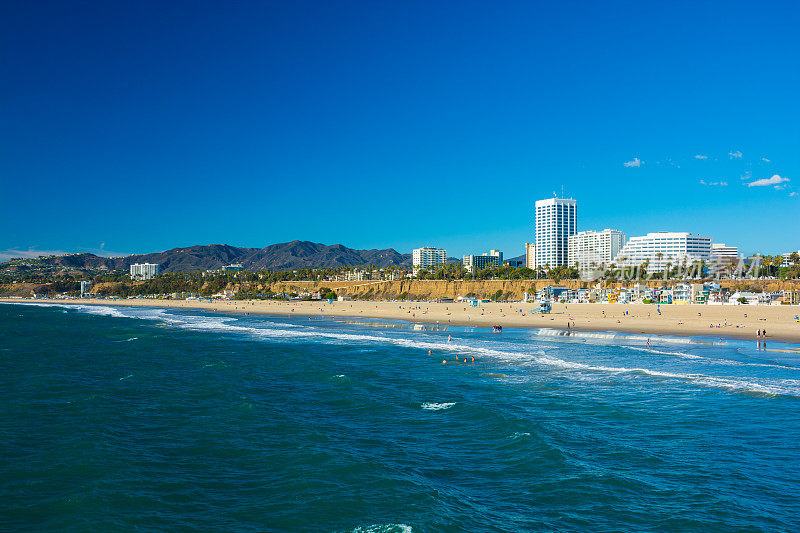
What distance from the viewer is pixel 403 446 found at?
18.4 metres

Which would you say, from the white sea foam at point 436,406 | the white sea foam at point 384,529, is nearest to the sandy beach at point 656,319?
the white sea foam at point 436,406

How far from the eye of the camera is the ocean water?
13.2 metres

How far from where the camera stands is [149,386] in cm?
2922

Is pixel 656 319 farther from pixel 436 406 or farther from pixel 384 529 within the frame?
pixel 384 529

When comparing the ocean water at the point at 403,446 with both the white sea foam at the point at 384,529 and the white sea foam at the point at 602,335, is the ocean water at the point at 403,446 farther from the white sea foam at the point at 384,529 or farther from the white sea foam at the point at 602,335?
the white sea foam at the point at 602,335

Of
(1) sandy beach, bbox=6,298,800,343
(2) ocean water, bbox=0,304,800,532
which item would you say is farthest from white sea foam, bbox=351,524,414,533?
(1) sandy beach, bbox=6,298,800,343

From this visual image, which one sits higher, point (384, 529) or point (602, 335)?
point (602, 335)

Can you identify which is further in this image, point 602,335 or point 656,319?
point 656,319

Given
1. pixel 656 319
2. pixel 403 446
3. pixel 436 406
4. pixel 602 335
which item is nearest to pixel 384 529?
pixel 403 446

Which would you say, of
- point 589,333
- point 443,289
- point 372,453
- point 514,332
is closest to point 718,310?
point 589,333

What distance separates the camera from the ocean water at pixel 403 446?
13195 millimetres

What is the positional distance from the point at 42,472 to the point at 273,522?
334 inches

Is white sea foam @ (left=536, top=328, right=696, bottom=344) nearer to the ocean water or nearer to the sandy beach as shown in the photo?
the sandy beach

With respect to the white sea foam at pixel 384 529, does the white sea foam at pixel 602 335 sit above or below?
above
